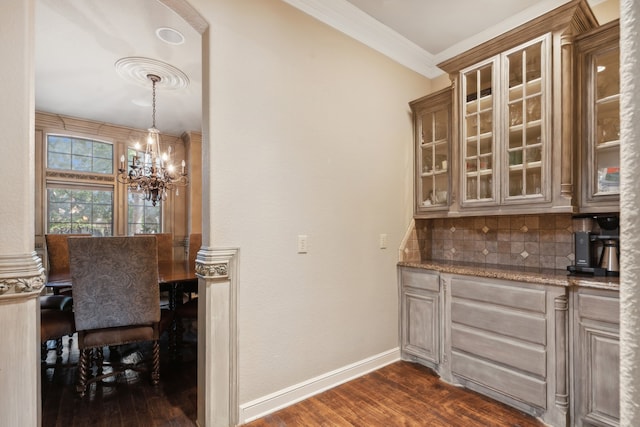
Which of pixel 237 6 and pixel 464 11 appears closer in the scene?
pixel 237 6

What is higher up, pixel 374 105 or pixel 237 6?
pixel 237 6

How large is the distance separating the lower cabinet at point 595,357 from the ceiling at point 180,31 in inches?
87.5

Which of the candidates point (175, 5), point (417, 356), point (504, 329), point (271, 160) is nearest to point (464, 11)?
point (271, 160)

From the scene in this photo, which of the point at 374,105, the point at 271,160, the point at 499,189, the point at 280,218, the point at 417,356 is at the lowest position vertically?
the point at 417,356

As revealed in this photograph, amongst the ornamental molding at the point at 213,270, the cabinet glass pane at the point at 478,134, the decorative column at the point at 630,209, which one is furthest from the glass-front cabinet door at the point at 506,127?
the decorative column at the point at 630,209

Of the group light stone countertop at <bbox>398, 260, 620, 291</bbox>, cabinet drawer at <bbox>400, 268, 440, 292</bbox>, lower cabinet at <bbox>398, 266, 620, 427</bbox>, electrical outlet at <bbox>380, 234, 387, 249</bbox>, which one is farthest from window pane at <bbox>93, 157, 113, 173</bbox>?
lower cabinet at <bbox>398, 266, 620, 427</bbox>

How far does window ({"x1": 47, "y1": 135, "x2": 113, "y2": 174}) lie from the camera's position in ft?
16.2

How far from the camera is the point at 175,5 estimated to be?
189 centimetres

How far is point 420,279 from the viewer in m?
2.85

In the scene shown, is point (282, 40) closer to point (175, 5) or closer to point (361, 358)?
point (175, 5)

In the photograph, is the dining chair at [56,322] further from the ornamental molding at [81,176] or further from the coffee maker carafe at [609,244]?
the coffee maker carafe at [609,244]

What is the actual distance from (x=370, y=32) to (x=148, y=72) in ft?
7.88

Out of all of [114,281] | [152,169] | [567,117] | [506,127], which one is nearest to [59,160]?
[152,169]

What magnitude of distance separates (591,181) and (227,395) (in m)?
2.72
